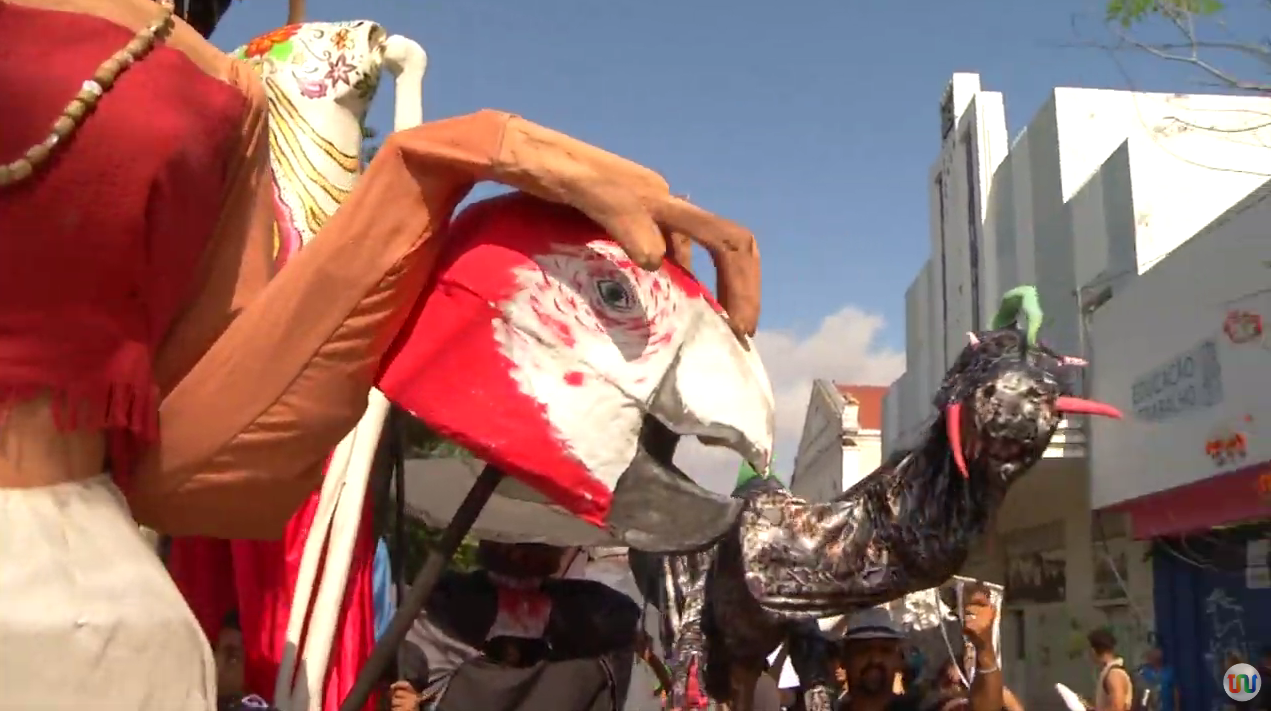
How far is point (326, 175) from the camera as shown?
221 cm

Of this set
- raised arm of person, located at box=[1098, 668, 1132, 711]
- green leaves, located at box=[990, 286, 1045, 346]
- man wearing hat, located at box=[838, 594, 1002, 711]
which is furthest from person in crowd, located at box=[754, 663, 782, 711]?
raised arm of person, located at box=[1098, 668, 1132, 711]

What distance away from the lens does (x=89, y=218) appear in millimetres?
1239

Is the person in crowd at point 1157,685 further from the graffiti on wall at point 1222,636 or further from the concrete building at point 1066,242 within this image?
the concrete building at point 1066,242

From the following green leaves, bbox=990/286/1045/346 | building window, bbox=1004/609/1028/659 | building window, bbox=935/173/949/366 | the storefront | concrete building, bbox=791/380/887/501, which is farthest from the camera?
concrete building, bbox=791/380/887/501

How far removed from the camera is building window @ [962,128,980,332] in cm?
1566

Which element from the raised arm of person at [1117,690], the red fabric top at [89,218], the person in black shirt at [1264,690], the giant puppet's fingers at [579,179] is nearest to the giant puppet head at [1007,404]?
the giant puppet's fingers at [579,179]

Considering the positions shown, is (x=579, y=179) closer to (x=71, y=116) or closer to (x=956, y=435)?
(x=71, y=116)

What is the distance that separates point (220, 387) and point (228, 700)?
30.0 inches

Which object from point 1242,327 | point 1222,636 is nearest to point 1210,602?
point 1222,636

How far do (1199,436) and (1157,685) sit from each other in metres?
2.26

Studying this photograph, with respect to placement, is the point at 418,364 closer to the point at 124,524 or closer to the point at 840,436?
Result: the point at 124,524

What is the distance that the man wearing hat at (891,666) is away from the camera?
10.3 feet

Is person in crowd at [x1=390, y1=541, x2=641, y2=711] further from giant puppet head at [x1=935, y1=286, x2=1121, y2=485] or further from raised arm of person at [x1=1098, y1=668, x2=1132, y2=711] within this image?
raised arm of person at [x1=1098, y1=668, x2=1132, y2=711]

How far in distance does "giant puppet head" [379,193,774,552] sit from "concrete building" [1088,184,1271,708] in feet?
24.5
